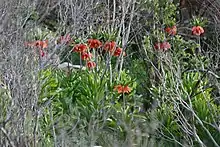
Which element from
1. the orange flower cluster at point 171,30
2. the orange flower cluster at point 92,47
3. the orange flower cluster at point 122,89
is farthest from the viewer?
the orange flower cluster at point 171,30

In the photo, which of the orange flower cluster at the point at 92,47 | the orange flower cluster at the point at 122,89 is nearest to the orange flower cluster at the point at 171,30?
the orange flower cluster at the point at 92,47

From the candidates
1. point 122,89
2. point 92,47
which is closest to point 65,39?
point 92,47

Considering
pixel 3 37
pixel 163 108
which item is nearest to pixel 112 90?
pixel 163 108

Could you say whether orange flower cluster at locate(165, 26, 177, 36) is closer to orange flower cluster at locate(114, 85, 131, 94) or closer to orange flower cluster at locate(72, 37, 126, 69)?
orange flower cluster at locate(72, 37, 126, 69)

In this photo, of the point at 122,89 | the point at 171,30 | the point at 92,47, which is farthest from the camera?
the point at 171,30

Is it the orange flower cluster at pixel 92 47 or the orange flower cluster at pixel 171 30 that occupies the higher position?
the orange flower cluster at pixel 171 30

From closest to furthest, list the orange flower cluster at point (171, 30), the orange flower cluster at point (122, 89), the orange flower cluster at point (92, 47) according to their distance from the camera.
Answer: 1. the orange flower cluster at point (122, 89)
2. the orange flower cluster at point (92, 47)
3. the orange flower cluster at point (171, 30)

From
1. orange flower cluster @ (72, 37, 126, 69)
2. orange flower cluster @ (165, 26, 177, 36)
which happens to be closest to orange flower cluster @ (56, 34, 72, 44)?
orange flower cluster @ (72, 37, 126, 69)

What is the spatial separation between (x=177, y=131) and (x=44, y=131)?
1.51 m

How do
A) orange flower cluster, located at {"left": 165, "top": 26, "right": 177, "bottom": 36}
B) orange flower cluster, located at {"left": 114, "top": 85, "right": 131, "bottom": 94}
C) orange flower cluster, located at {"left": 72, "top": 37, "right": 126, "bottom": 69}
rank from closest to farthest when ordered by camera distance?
orange flower cluster, located at {"left": 114, "top": 85, "right": 131, "bottom": 94}
orange flower cluster, located at {"left": 72, "top": 37, "right": 126, "bottom": 69}
orange flower cluster, located at {"left": 165, "top": 26, "right": 177, "bottom": 36}

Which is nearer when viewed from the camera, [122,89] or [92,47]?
[122,89]

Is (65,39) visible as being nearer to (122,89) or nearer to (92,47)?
(92,47)

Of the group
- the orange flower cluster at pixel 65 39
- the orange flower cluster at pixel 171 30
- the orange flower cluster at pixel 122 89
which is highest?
the orange flower cluster at pixel 171 30

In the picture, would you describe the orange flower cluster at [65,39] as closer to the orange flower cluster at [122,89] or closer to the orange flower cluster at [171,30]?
the orange flower cluster at [122,89]
